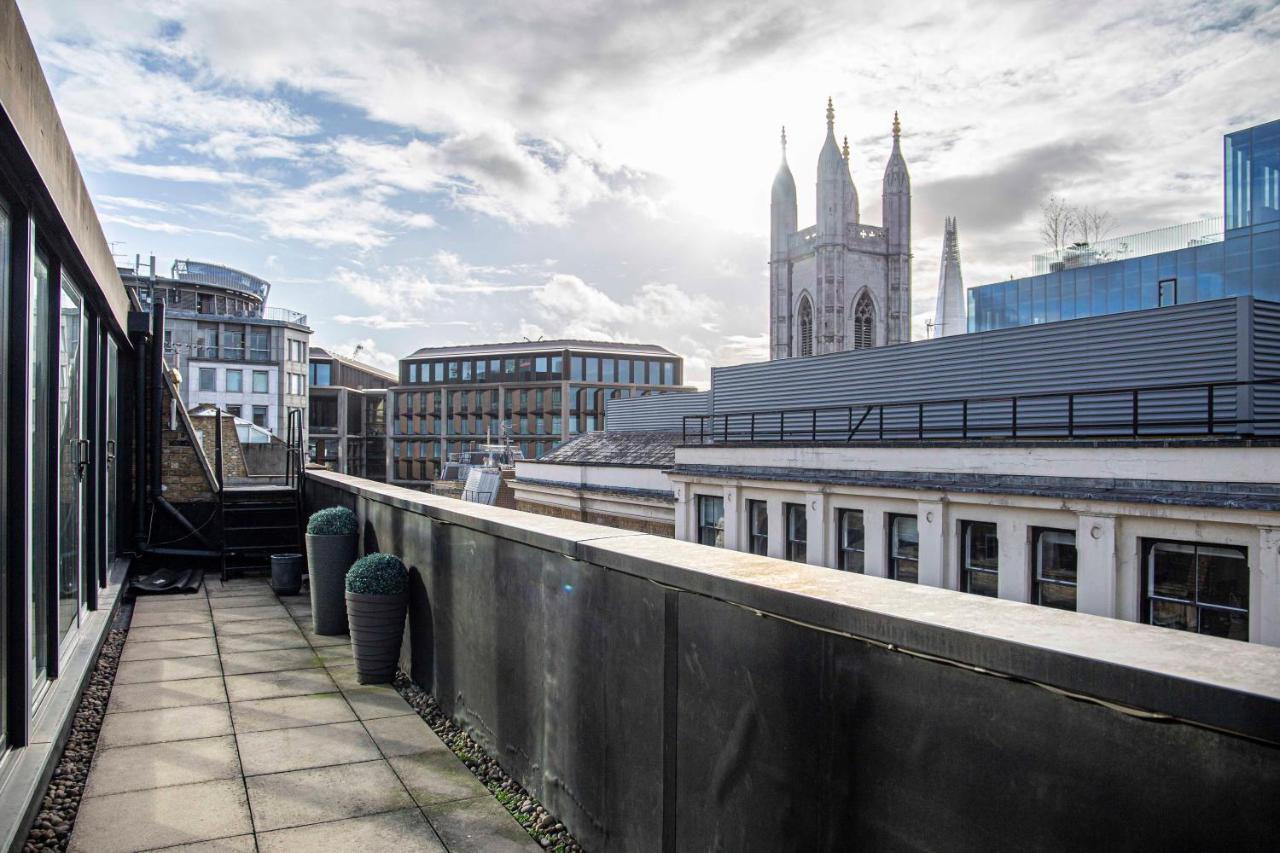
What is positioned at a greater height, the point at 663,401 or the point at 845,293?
the point at 845,293

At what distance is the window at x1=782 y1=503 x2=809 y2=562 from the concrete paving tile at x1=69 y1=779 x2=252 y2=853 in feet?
61.6

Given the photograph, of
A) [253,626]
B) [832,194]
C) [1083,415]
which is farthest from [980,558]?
[832,194]

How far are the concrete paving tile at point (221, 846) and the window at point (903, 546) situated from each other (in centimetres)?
1642

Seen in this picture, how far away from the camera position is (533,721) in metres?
4.56

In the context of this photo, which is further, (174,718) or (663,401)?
(663,401)

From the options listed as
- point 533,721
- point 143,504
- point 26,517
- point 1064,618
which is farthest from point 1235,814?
point 143,504

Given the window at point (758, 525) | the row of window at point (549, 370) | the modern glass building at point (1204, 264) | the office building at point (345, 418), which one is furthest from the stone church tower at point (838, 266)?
the window at point (758, 525)

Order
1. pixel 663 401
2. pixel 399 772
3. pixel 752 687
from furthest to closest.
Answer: pixel 663 401 < pixel 399 772 < pixel 752 687

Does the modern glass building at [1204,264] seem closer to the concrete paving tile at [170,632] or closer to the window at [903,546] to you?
the window at [903,546]

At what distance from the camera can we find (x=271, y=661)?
7438mm

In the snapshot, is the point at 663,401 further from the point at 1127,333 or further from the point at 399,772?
the point at 399,772

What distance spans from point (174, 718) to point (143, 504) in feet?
26.2

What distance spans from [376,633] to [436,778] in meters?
1.88

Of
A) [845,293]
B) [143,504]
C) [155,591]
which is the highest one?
[845,293]
